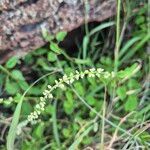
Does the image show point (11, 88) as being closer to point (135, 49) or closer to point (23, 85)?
point (23, 85)

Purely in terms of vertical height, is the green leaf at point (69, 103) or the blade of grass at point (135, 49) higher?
the blade of grass at point (135, 49)

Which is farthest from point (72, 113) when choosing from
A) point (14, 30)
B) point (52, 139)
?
point (14, 30)

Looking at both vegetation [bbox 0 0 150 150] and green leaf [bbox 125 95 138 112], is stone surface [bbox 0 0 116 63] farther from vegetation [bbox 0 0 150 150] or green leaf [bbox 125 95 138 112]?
green leaf [bbox 125 95 138 112]

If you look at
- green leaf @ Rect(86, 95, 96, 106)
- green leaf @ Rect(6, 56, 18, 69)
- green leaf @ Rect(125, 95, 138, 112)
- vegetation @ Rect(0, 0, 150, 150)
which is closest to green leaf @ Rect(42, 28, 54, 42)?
vegetation @ Rect(0, 0, 150, 150)

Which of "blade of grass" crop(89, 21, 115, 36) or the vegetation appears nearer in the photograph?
the vegetation

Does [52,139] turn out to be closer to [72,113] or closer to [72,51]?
[72,113]

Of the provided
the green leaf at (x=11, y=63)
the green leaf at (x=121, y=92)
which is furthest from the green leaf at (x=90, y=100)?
the green leaf at (x=11, y=63)

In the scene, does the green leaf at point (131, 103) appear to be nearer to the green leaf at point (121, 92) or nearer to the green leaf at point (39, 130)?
the green leaf at point (121, 92)

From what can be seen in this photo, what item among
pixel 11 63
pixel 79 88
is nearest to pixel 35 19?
pixel 11 63

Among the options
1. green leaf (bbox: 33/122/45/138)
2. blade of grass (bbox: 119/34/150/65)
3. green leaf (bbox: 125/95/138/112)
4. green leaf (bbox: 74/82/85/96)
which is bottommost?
green leaf (bbox: 125/95/138/112)
